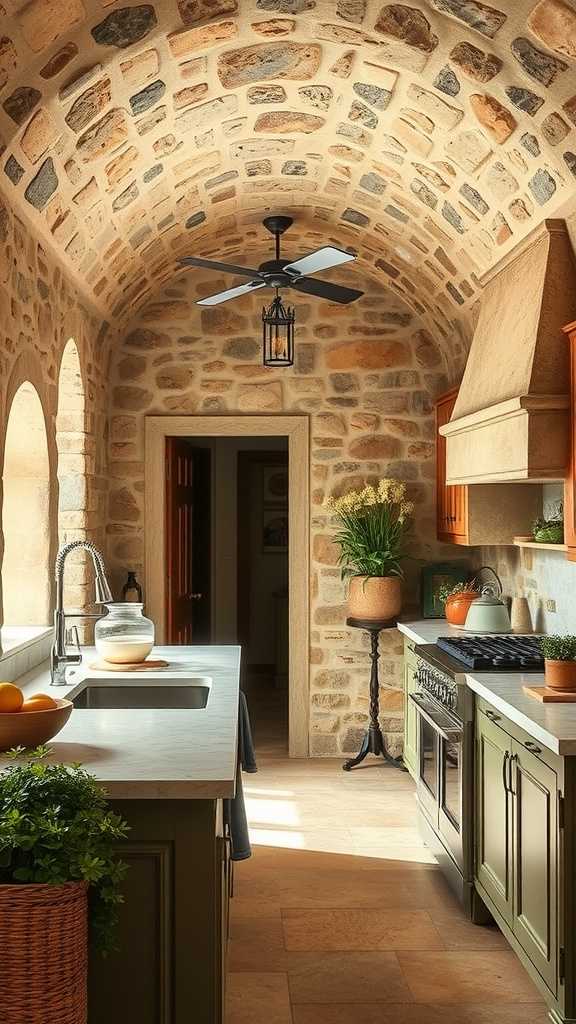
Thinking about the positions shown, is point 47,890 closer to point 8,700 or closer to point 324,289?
point 8,700

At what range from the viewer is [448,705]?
4305 millimetres

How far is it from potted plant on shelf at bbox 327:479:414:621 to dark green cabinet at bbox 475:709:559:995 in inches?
92.8

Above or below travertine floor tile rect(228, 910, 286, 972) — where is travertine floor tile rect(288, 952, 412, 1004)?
below

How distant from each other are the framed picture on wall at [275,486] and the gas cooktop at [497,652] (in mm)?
5020

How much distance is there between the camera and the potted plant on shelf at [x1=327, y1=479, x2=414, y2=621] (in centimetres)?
630

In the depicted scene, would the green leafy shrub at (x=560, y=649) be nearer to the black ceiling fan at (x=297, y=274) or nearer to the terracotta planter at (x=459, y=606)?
the black ceiling fan at (x=297, y=274)

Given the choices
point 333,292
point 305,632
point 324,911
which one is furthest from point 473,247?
point 324,911

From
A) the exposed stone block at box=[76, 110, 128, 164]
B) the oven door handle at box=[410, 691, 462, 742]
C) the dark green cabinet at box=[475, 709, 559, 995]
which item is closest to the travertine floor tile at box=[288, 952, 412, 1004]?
the dark green cabinet at box=[475, 709, 559, 995]

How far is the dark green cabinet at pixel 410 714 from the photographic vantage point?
17.5 feet

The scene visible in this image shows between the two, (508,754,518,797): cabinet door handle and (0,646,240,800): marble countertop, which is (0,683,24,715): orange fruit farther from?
(508,754,518,797): cabinet door handle

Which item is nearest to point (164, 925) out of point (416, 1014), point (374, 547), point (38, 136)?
point (416, 1014)

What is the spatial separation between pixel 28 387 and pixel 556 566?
2591 mm

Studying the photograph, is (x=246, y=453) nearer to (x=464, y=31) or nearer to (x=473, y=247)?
(x=473, y=247)

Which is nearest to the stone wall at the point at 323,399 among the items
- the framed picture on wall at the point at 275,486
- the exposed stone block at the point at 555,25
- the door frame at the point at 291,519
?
the door frame at the point at 291,519
